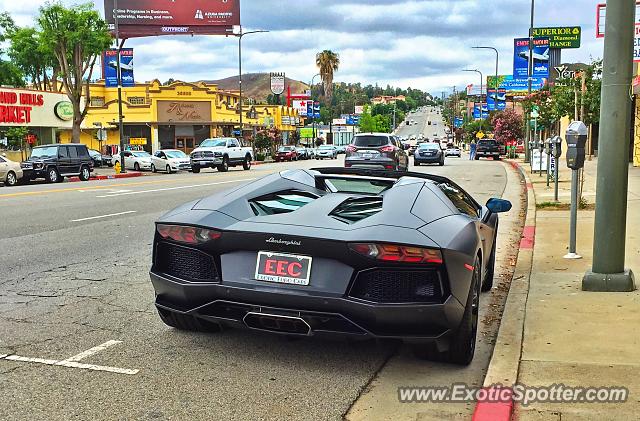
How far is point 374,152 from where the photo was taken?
25.1m

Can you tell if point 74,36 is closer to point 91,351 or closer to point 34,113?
point 34,113

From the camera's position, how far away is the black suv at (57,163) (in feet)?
92.1

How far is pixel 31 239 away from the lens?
415 inches

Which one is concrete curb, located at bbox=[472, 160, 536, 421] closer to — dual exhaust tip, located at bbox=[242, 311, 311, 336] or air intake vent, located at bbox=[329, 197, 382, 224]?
dual exhaust tip, located at bbox=[242, 311, 311, 336]

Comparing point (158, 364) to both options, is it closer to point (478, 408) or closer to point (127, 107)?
point (478, 408)

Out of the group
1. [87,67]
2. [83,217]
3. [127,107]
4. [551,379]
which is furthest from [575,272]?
[127,107]

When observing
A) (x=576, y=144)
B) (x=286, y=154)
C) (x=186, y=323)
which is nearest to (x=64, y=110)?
(x=286, y=154)

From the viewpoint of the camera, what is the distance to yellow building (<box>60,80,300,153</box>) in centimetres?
6297

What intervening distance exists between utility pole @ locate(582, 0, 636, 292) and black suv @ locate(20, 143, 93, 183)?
2536 centimetres

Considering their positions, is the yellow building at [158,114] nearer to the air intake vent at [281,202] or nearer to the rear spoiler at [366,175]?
the rear spoiler at [366,175]

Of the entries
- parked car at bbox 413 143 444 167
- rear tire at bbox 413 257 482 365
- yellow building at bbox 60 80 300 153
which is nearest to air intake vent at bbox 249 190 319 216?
rear tire at bbox 413 257 482 365

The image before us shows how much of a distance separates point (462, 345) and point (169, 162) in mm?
36898

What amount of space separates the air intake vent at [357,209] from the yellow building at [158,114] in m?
59.4

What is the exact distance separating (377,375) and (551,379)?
3.71 ft
